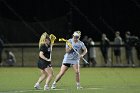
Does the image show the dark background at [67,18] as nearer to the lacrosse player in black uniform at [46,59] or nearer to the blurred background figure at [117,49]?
the blurred background figure at [117,49]

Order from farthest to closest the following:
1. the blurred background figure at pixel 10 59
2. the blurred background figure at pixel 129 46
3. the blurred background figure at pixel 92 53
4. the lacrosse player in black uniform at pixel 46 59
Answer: the blurred background figure at pixel 10 59 < the blurred background figure at pixel 92 53 < the blurred background figure at pixel 129 46 < the lacrosse player in black uniform at pixel 46 59

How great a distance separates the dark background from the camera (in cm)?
3775

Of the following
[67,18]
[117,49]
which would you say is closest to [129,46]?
[117,49]

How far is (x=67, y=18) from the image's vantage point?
3797cm

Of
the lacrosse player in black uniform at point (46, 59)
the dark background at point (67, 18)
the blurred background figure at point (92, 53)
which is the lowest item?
the lacrosse player in black uniform at point (46, 59)

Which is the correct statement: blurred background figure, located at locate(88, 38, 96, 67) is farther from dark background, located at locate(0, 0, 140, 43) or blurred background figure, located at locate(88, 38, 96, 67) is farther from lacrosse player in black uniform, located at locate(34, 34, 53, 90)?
lacrosse player in black uniform, located at locate(34, 34, 53, 90)

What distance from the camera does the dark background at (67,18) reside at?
37750 mm

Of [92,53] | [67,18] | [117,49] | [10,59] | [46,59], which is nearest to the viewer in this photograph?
[46,59]

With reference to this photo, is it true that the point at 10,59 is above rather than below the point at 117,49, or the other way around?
below

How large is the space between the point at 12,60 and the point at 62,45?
3537 millimetres

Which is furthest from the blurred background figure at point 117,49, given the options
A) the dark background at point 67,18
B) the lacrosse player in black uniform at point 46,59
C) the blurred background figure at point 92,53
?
the lacrosse player in black uniform at point 46,59

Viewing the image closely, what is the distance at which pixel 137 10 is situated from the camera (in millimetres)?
37688

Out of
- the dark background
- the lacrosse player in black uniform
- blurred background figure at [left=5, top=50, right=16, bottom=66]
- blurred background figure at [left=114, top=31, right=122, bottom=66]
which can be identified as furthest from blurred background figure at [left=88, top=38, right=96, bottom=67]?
the lacrosse player in black uniform

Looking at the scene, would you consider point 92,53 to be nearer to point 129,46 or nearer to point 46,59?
point 129,46
